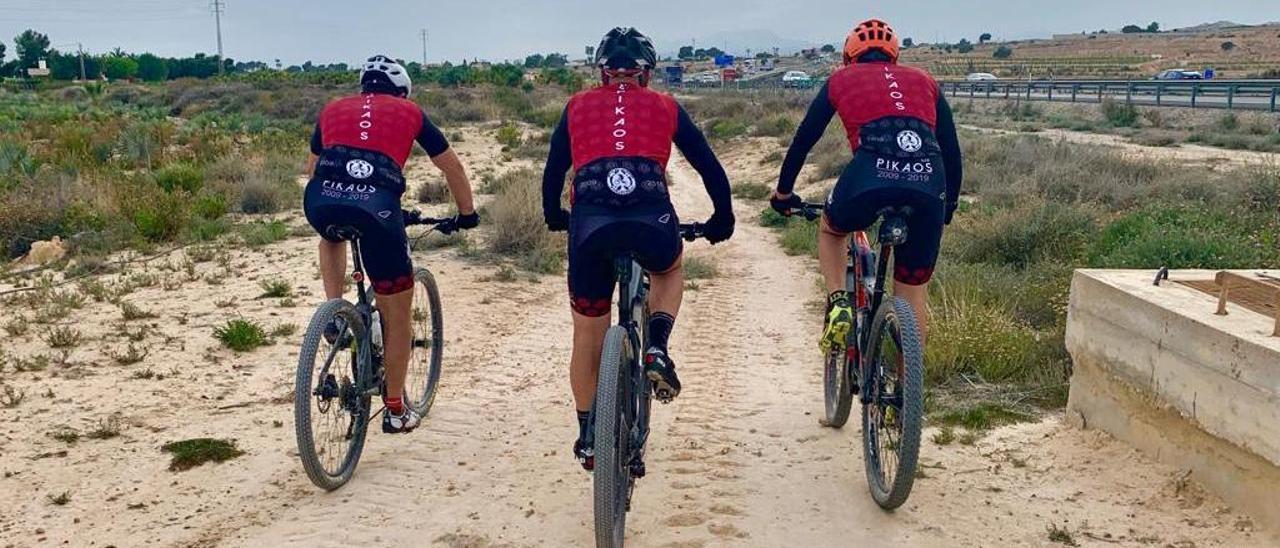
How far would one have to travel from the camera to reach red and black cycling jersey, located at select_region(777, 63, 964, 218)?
4.20 m

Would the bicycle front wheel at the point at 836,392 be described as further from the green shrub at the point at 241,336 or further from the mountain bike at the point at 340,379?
the green shrub at the point at 241,336

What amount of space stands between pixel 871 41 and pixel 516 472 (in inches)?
106

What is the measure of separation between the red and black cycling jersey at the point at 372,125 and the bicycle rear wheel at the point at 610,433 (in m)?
1.55

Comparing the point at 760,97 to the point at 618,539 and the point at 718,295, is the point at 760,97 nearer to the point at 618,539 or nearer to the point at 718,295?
the point at 718,295

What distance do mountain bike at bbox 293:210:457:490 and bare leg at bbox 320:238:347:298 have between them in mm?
144

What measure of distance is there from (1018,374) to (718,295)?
3.49 meters

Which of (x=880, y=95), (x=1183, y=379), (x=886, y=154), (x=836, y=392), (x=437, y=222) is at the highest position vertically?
(x=880, y=95)

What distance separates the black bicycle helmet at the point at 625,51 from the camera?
12.6 ft

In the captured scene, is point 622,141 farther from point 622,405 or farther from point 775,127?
point 775,127

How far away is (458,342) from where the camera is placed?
23.7 ft

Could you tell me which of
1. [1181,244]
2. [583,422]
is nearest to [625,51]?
[583,422]

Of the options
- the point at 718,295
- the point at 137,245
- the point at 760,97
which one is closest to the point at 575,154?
the point at 718,295

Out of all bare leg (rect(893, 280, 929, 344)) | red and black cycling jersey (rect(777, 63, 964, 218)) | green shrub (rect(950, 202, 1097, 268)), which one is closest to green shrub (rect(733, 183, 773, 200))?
green shrub (rect(950, 202, 1097, 268))

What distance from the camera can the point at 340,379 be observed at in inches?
182
